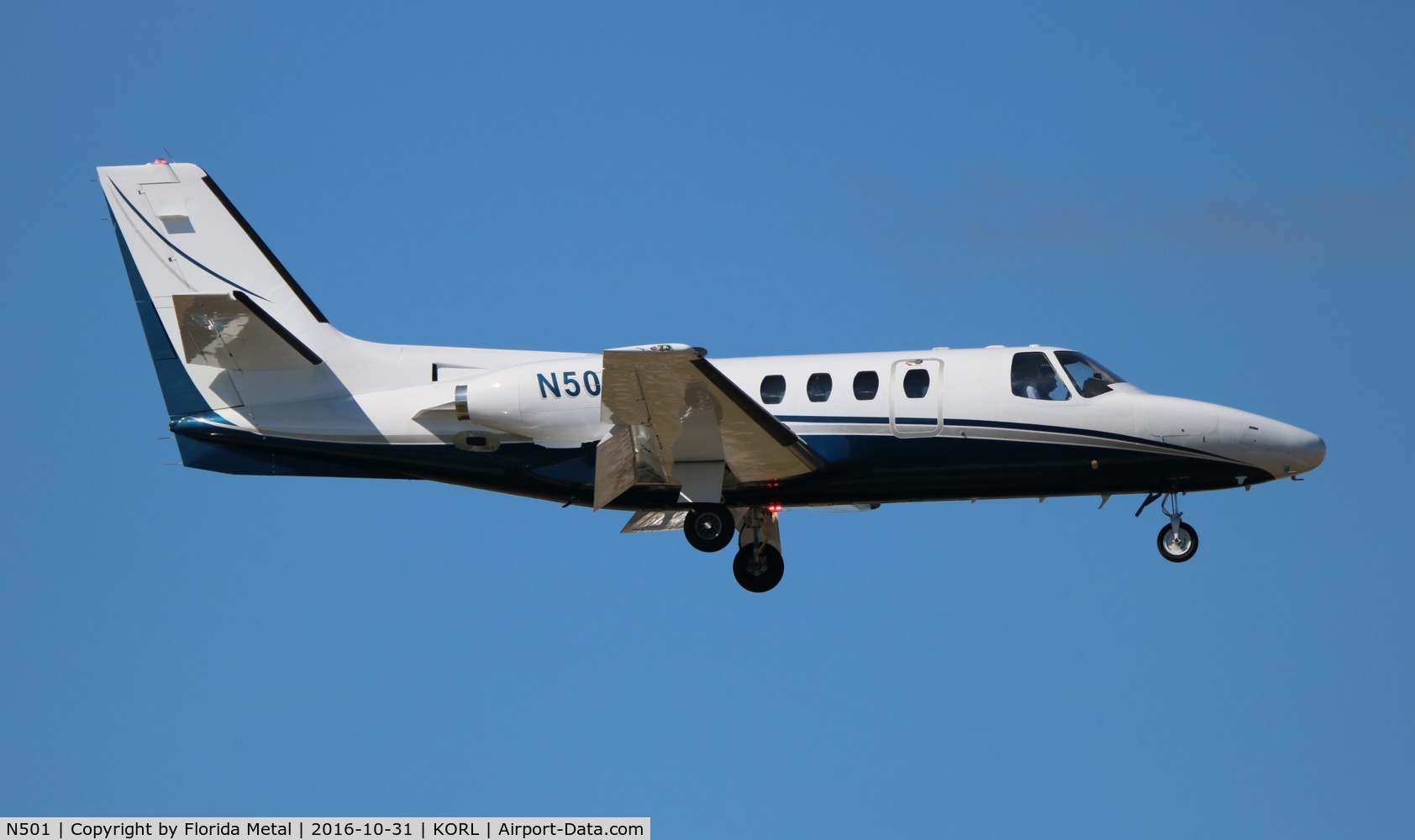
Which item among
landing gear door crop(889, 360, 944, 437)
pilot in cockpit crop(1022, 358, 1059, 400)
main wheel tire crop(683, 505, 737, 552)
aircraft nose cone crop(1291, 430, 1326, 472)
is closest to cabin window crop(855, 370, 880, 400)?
landing gear door crop(889, 360, 944, 437)

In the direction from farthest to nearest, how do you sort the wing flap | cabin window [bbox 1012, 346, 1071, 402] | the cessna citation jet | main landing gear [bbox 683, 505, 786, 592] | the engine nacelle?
main landing gear [bbox 683, 505, 786, 592] < cabin window [bbox 1012, 346, 1071, 402] < the cessna citation jet < the engine nacelle < the wing flap

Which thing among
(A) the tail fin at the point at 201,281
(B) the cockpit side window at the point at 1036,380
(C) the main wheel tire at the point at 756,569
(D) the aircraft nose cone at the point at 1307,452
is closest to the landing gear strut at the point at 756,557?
(C) the main wheel tire at the point at 756,569

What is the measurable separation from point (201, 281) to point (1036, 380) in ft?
35.9

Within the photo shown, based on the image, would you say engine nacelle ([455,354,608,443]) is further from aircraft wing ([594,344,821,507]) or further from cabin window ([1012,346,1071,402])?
cabin window ([1012,346,1071,402])

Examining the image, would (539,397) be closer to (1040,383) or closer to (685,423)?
(685,423)

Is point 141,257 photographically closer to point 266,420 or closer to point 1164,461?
point 266,420

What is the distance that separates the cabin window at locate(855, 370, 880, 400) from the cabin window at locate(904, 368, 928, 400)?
353 mm

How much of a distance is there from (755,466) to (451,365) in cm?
435

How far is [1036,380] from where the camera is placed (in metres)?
22.4

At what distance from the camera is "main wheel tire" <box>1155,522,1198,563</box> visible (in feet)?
74.3

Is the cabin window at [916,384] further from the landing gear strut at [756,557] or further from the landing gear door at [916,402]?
the landing gear strut at [756,557]

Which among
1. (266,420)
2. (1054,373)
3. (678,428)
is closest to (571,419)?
(678,428)

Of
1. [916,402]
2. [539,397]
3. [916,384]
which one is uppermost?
[916,384]

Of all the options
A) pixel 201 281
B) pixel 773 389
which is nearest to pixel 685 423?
pixel 773 389
